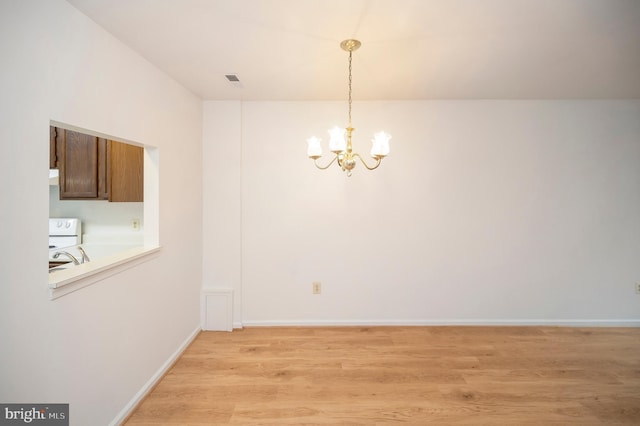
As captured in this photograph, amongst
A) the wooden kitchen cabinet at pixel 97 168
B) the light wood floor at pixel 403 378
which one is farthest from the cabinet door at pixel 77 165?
the light wood floor at pixel 403 378

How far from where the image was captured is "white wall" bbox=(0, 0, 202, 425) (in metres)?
1.12

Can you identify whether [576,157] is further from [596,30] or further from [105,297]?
[105,297]

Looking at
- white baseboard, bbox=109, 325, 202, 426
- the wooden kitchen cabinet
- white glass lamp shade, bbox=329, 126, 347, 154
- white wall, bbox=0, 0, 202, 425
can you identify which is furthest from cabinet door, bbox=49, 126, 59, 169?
white glass lamp shade, bbox=329, 126, 347, 154

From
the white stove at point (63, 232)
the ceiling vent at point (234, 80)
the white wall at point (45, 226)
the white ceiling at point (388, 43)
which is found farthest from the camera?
the white stove at point (63, 232)

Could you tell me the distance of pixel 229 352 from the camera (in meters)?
2.54

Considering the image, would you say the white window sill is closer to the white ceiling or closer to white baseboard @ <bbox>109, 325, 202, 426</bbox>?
white baseboard @ <bbox>109, 325, 202, 426</bbox>

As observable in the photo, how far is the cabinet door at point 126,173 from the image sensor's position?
2.61 m

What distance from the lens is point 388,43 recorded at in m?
1.84

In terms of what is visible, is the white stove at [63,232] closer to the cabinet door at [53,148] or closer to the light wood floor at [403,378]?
the cabinet door at [53,148]

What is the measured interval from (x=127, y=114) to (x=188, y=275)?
1.57 metres

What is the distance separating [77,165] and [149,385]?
2125mm

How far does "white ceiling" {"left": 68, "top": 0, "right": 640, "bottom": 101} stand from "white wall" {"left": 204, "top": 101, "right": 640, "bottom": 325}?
0.39 m

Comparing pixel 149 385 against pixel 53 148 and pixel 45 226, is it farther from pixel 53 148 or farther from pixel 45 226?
pixel 53 148

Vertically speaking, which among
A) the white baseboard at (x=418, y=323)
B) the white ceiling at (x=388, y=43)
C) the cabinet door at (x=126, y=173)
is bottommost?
the white baseboard at (x=418, y=323)
